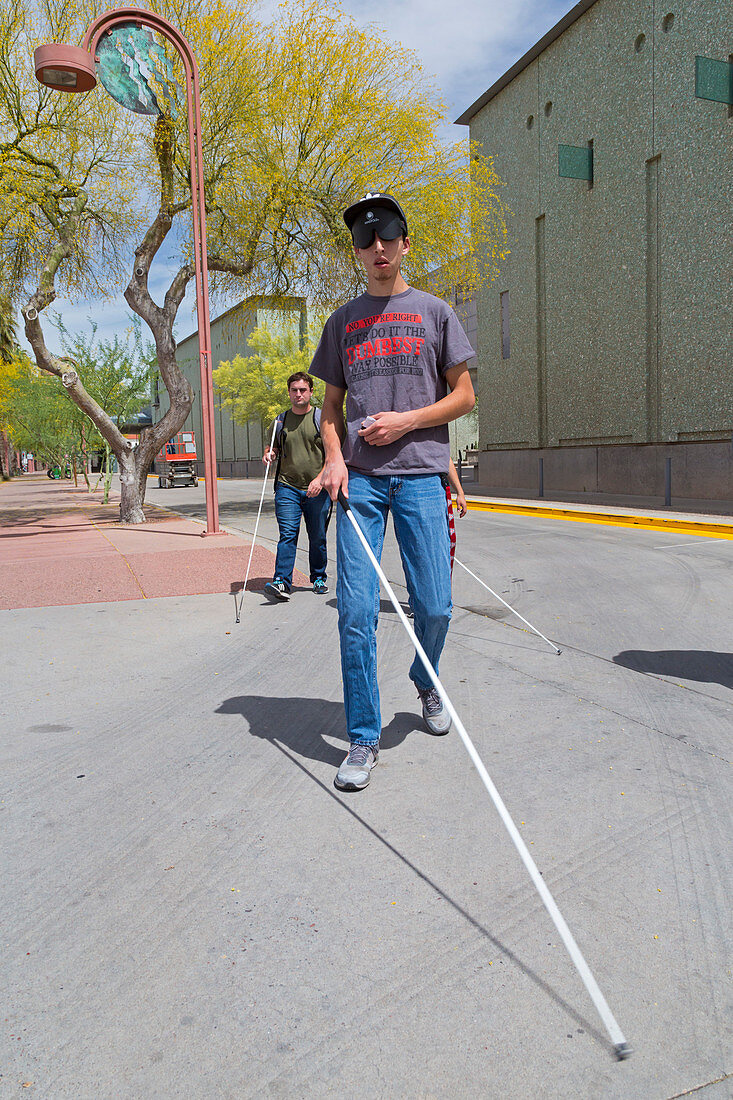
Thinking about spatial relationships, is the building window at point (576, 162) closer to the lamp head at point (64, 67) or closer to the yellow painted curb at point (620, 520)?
the yellow painted curb at point (620, 520)

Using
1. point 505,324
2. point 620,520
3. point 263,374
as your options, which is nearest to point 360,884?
point 620,520

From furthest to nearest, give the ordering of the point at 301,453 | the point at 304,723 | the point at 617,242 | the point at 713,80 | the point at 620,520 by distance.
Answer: the point at 617,242, the point at 713,80, the point at 620,520, the point at 301,453, the point at 304,723

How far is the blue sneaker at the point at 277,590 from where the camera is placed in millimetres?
7553

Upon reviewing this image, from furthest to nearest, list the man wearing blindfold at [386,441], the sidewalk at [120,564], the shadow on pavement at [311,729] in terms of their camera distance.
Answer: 1. the sidewalk at [120,564]
2. the man wearing blindfold at [386,441]
3. the shadow on pavement at [311,729]

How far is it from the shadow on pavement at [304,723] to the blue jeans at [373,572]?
0.35 meters

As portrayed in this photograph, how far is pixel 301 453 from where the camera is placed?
24.5ft

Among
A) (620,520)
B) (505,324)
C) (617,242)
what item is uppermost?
(617,242)

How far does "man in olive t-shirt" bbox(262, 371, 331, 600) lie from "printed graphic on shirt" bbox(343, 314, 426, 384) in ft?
12.9

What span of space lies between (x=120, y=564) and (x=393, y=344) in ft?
23.6

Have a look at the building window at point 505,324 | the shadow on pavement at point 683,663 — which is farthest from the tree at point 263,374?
the shadow on pavement at point 683,663

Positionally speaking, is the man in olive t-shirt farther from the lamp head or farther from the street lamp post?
the lamp head

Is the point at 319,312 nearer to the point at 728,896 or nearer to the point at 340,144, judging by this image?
the point at 340,144

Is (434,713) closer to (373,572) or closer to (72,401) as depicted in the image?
(373,572)

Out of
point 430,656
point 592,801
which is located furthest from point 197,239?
point 592,801
